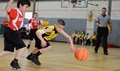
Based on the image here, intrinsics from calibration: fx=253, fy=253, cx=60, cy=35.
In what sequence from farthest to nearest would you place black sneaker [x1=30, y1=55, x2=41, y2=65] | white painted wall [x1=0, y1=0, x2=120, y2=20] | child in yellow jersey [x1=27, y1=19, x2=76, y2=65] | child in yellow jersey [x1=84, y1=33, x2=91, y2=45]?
1. child in yellow jersey [x1=84, y1=33, x2=91, y2=45]
2. white painted wall [x1=0, y1=0, x2=120, y2=20]
3. black sneaker [x1=30, y1=55, x2=41, y2=65]
4. child in yellow jersey [x1=27, y1=19, x2=76, y2=65]

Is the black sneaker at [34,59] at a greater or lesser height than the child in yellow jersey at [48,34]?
lesser

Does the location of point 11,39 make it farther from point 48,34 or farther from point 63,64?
point 63,64

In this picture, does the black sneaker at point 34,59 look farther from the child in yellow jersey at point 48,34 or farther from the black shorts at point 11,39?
the black shorts at point 11,39

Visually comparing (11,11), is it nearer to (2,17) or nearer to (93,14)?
(93,14)

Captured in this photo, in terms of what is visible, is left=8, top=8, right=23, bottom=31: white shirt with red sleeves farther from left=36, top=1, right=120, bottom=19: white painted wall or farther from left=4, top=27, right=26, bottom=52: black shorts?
left=36, top=1, right=120, bottom=19: white painted wall

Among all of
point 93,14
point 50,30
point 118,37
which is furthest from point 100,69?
point 93,14

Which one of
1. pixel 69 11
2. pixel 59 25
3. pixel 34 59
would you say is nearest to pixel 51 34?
pixel 59 25

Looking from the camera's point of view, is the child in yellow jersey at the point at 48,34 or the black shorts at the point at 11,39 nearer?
the black shorts at the point at 11,39

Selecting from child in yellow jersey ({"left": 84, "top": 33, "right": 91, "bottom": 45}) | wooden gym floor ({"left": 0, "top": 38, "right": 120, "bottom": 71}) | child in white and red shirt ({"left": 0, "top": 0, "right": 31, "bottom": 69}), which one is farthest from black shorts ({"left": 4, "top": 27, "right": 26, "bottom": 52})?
child in yellow jersey ({"left": 84, "top": 33, "right": 91, "bottom": 45})

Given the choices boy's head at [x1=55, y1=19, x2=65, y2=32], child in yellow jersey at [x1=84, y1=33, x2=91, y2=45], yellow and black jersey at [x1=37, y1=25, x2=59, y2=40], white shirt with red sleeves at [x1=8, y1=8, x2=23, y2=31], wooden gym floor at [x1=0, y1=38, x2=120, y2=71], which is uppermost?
white shirt with red sleeves at [x1=8, y1=8, x2=23, y2=31]

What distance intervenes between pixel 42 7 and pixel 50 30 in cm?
1667

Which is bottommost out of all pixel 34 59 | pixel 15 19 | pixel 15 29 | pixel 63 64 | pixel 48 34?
pixel 63 64

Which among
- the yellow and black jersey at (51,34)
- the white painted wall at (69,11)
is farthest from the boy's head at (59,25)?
the white painted wall at (69,11)

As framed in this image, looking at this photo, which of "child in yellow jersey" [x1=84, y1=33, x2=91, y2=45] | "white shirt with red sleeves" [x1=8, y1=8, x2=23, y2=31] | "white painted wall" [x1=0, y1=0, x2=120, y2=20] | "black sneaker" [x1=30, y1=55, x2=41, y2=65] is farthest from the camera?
"child in yellow jersey" [x1=84, y1=33, x2=91, y2=45]
